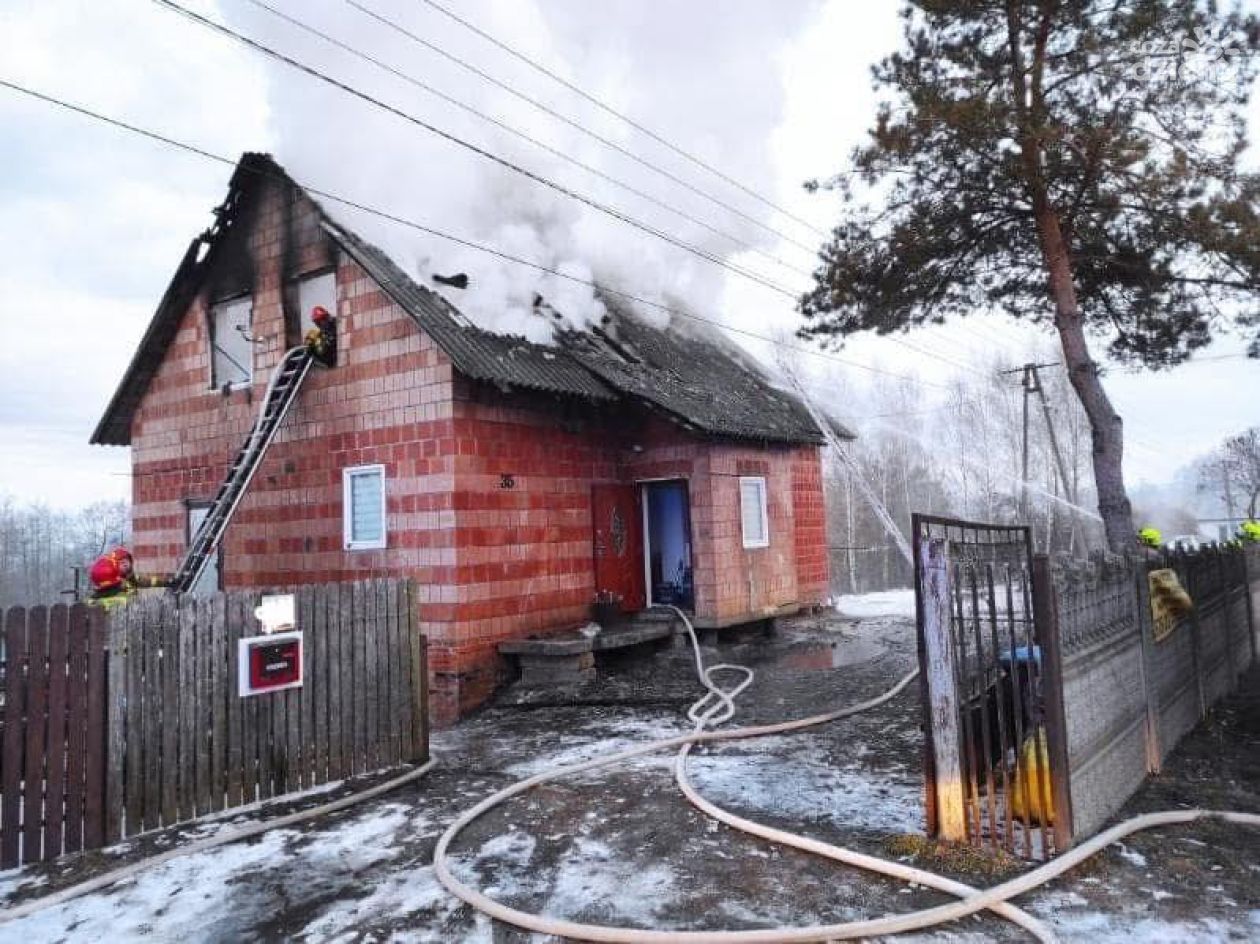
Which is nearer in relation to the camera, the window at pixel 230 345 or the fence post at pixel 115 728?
the fence post at pixel 115 728

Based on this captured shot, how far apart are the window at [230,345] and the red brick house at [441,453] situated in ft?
0.09

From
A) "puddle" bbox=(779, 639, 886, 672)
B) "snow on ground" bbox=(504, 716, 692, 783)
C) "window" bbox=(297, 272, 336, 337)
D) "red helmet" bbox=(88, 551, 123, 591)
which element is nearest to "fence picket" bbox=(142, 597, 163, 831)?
"red helmet" bbox=(88, 551, 123, 591)

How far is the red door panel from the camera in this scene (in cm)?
1217

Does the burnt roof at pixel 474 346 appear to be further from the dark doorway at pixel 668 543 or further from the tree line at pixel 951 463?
the tree line at pixel 951 463

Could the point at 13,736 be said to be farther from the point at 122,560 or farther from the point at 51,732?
the point at 122,560

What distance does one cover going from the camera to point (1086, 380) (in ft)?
31.7

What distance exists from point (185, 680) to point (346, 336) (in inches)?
252

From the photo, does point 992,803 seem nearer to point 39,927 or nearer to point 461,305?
point 39,927

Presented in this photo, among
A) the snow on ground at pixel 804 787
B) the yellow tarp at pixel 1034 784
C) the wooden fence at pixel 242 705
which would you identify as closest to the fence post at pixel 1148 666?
the snow on ground at pixel 804 787

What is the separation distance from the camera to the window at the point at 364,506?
10602mm

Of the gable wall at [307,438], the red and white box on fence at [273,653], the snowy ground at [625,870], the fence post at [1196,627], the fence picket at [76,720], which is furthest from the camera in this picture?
the gable wall at [307,438]

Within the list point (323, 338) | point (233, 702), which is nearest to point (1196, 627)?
point (233, 702)

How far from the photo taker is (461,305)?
36.3 ft

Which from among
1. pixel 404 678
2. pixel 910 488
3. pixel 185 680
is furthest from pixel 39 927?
pixel 910 488
